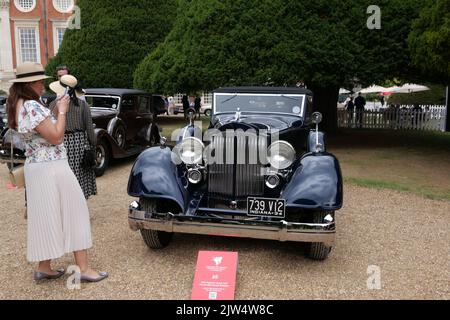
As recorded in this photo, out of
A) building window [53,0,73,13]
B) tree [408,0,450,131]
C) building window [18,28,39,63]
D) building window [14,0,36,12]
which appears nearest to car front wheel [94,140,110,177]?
tree [408,0,450,131]

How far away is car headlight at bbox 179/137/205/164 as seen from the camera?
181 inches

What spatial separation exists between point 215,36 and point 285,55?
2.14m

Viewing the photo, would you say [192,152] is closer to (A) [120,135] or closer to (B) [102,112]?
(A) [120,135]

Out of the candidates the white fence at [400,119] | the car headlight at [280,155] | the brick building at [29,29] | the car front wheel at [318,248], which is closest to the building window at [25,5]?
the brick building at [29,29]

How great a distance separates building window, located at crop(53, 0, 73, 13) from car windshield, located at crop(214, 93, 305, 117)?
35.9 metres

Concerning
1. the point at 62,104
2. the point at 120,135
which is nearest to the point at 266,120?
the point at 62,104

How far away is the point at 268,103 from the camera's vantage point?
228 inches

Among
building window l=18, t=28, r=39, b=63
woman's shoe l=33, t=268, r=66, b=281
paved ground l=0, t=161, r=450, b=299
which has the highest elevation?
building window l=18, t=28, r=39, b=63

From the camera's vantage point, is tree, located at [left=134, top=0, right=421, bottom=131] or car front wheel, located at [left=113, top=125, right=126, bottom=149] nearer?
car front wheel, located at [left=113, top=125, right=126, bottom=149]

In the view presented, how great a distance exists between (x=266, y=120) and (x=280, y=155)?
0.99m

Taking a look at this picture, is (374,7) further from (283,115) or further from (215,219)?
(215,219)

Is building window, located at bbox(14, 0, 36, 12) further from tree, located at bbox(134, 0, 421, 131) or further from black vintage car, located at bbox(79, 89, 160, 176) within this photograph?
black vintage car, located at bbox(79, 89, 160, 176)

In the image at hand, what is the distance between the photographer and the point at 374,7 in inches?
431
